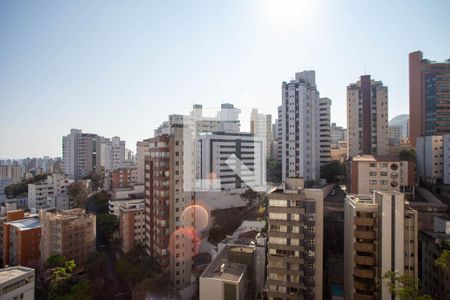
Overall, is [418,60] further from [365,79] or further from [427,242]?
[427,242]

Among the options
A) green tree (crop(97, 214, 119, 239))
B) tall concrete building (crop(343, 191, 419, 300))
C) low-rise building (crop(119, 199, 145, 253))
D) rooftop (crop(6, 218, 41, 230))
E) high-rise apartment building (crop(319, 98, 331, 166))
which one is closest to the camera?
tall concrete building (crop(343, 191, 419, 300))

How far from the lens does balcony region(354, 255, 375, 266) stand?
49.8 ft

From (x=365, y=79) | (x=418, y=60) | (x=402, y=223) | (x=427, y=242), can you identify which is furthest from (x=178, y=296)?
(x=418, y=60)

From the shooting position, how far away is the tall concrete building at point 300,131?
1540 inches

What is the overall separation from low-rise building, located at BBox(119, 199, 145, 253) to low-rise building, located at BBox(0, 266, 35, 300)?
30.7ft

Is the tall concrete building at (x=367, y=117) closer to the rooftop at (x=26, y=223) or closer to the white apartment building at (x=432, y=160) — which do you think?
the white apartment building at (x=432, y=160)

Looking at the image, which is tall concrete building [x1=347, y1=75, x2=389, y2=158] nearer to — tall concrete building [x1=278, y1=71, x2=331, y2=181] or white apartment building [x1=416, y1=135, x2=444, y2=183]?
tall concrete building [x1=278, y1=71, x2=331, y2=181]

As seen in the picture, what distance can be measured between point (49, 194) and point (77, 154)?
Result: 24656 millimetres

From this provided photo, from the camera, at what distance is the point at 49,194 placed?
42.0 metres

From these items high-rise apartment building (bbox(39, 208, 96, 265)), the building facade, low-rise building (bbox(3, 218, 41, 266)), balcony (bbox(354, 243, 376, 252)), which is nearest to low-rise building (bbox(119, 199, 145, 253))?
high-rise apartment building (bbox(39, 208, 96, 265))

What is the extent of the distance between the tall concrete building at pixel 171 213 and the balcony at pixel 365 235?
1341cm

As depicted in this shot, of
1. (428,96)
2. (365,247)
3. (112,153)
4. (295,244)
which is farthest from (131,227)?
(428,96)

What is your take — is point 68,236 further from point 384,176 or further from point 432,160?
point 432,160

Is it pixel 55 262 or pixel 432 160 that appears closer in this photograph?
pixel 55 262
